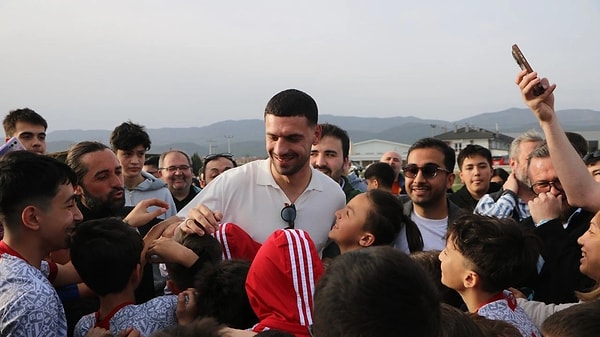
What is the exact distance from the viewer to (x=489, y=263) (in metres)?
2.57

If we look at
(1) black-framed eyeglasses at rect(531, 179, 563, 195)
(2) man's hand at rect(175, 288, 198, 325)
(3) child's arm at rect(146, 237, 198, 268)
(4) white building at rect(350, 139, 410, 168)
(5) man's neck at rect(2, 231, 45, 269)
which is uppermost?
(1) black-framed eyeglasses at rect(531, 179, 563, 195)

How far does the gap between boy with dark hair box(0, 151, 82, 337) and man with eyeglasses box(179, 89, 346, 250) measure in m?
0.88

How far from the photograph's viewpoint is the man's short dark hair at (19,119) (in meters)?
6.63

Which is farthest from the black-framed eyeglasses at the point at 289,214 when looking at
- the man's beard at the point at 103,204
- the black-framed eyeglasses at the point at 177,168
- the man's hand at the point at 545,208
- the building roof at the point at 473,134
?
the building roof at the point at 473,134

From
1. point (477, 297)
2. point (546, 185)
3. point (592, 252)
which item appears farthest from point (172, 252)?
point (546, 185)

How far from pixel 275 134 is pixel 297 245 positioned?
1136mm

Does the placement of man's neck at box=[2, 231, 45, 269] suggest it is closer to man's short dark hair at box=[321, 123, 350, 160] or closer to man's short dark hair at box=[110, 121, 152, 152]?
man's short dark hair at box=[110, 121, 152, 152]

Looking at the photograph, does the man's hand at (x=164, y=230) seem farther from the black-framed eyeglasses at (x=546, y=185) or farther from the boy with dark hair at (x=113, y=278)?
the black-framed eyeglasses at (x=546, y=185)

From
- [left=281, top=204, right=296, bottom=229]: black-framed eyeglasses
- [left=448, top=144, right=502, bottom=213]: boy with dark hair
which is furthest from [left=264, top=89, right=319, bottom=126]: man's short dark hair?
[left=448, top=144, right=502, bottom=213]: boy with dark hair

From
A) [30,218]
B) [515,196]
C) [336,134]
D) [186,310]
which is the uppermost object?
[336,134]

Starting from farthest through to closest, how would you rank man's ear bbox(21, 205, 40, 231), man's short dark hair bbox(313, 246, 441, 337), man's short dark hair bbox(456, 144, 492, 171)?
man's short dark hair bbox(456, 144, 492, 171) < man's ear bbox(21, 205, 40, 231) < man's short dark hair bbox(313, 246, 441, 337)

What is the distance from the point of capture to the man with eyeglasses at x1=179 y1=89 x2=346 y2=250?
3301mm

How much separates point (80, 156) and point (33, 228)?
1359 mm

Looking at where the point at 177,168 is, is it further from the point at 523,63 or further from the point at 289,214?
the point at 523,63
